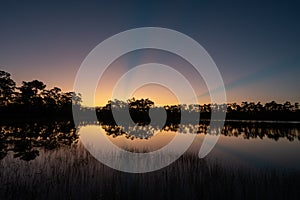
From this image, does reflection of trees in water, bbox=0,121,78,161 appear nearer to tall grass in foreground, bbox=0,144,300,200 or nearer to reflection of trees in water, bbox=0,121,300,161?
reflection of trees in water, bbox=0,121,300,161

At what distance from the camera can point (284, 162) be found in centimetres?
1420

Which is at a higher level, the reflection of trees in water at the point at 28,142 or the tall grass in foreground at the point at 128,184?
the reflection of trees in water at the point at 28,142

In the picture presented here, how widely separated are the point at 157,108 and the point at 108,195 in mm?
146764

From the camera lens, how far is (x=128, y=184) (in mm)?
8172

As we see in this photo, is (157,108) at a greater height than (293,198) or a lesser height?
greater

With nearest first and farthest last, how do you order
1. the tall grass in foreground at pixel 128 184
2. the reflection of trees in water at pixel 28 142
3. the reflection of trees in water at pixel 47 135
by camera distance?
the tall grass in foreground at pixel 128 184 < the reflection of trees in water at pixel 28 142 < the reflection of trees in water at pixel 47 135

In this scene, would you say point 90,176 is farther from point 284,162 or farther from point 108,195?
point 284,162

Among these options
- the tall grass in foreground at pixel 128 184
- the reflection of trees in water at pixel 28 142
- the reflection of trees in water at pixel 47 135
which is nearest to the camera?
the tall grass in foreground at pixel 128 184

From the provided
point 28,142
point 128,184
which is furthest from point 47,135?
point 128,184

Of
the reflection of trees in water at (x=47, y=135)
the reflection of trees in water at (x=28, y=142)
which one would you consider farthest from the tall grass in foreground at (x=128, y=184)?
the reflection of trees in water at (x=47, y=135)

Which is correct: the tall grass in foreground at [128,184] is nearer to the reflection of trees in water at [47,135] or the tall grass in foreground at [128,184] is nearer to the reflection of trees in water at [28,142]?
the reflection of trees in water at [28,142]

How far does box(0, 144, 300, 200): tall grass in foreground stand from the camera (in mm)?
7027

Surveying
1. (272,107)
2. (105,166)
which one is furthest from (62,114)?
(272,107)

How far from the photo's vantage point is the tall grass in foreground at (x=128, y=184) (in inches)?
277
